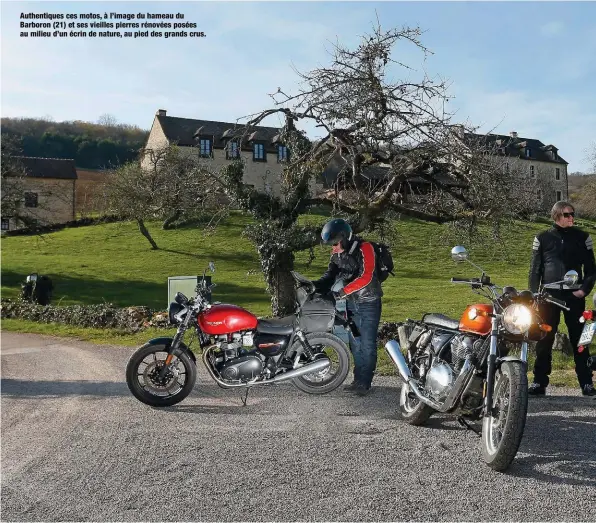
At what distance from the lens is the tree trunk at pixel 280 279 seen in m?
13.7

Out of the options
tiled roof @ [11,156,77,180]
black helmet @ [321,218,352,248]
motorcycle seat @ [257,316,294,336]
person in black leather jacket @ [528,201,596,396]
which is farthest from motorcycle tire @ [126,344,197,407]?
tiled roof @ [11,156,77,180]

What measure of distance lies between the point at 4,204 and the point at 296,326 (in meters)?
29.1

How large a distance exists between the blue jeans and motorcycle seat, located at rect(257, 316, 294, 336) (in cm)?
92

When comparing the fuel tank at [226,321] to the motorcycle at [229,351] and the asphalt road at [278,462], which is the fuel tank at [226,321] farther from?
the asphalt road at [278,462]

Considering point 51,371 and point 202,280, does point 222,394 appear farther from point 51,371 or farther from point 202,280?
point 51,371

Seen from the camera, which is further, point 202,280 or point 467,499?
point 202,280

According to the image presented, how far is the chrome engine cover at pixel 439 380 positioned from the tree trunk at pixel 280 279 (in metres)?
8.06

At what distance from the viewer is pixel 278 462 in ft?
16.2

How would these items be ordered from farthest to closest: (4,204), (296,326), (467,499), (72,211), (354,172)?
(72,211)
(4,204)
(354,172)
(296,326)
(467,499)

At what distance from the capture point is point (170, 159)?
14445mm

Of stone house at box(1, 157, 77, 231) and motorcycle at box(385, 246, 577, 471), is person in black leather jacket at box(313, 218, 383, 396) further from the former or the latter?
stone house at box(1, 157, 77, 231)

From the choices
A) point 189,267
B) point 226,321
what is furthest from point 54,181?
point 226,321

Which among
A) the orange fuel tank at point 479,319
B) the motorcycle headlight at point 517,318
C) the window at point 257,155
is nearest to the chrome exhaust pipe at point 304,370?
the orange fuel tank at point 479,319

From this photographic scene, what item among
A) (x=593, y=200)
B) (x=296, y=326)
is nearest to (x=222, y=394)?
(x=296, y=326)
